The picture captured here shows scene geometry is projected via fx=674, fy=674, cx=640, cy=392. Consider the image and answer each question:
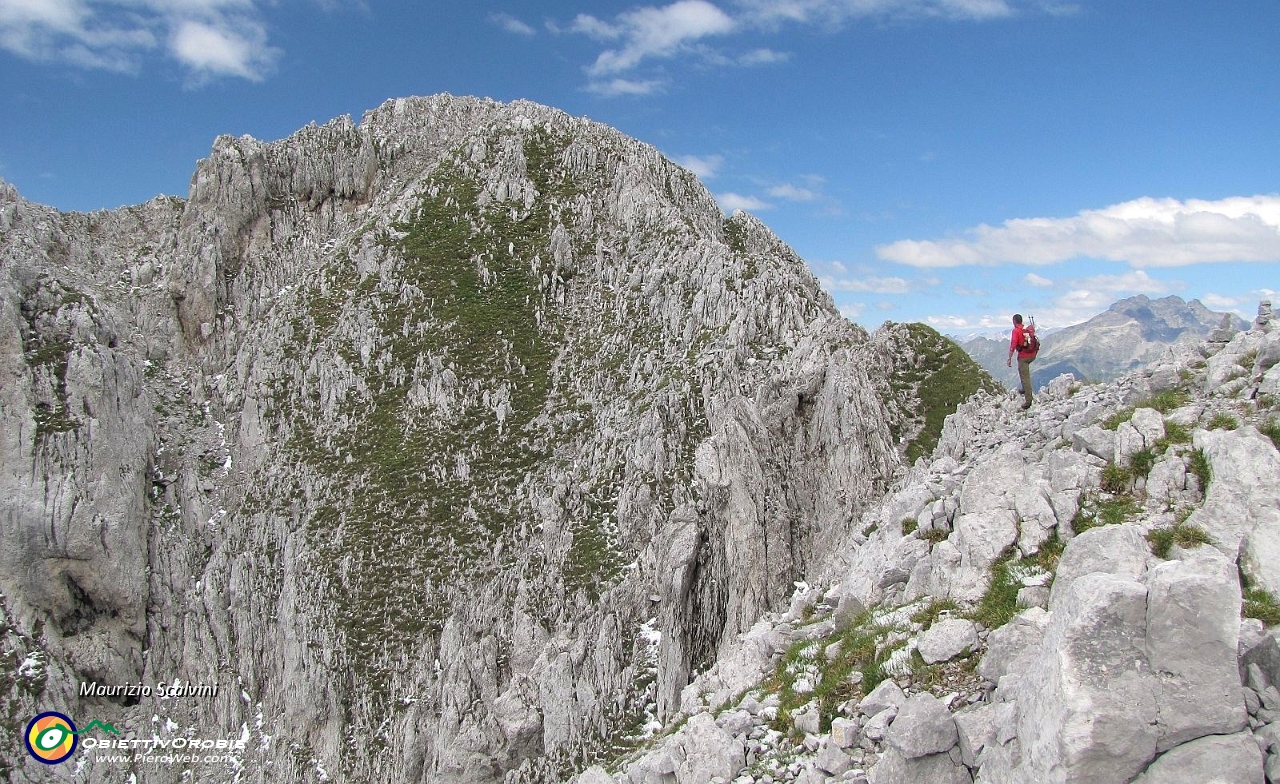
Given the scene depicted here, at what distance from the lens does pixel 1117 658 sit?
7828 millimetres

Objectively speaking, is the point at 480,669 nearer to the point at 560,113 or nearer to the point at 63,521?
the point at 63,521

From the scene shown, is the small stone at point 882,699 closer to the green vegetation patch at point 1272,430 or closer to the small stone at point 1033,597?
the small stone at point 1033,597

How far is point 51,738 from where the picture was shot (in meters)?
50.1

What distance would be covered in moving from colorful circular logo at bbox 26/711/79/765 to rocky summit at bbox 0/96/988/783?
1.80ft

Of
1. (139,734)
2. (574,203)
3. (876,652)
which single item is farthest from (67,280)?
(876,652)

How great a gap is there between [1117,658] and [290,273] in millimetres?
79268

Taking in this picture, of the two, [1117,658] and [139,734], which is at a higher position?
[1117,658]

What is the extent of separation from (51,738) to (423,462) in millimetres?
33021

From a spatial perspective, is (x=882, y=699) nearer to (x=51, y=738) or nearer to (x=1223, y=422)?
(x=1223, y=422)

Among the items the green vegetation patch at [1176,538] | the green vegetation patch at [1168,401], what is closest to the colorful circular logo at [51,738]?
the green vegetation patch at [1176,538]

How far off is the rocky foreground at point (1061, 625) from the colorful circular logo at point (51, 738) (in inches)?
2209

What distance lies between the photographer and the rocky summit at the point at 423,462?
44125 millimetres

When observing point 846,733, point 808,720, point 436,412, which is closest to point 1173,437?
point 846,733

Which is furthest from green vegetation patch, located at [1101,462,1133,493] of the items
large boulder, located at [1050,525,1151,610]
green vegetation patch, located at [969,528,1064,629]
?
large boulder, located at [1050,525,1151,610]
